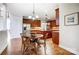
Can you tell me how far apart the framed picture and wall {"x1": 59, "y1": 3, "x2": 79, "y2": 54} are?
96 mm

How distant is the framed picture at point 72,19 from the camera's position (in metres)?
3.83

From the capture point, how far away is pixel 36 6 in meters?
3.47

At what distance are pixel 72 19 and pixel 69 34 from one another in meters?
0.45

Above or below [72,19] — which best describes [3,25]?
below

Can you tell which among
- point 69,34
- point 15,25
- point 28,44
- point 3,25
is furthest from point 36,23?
point 69,34

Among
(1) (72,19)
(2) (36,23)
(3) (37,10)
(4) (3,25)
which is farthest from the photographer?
(1) (72,19)

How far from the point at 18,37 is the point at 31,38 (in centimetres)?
47

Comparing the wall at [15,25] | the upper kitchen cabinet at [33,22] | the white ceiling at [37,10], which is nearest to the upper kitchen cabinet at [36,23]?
the upper kitchen cabinet at [33,22]

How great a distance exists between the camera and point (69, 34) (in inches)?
157

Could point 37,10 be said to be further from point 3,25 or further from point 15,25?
point 3,25

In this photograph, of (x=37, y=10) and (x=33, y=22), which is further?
(x=33, y=22)

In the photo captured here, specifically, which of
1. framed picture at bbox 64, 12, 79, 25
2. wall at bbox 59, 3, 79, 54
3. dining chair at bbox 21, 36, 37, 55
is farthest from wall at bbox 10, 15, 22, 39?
framed picture at bbox 64, 12, 79, 25
